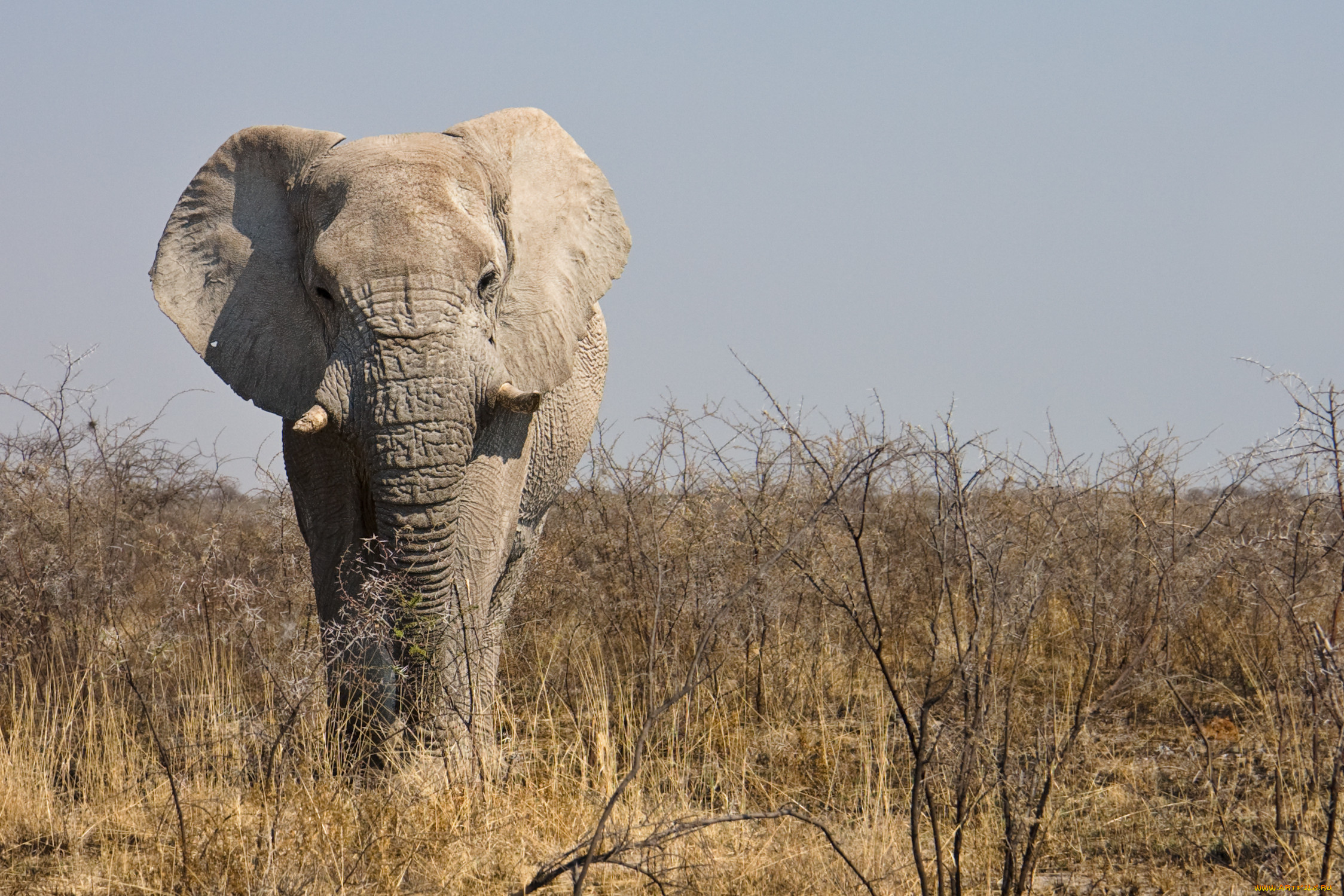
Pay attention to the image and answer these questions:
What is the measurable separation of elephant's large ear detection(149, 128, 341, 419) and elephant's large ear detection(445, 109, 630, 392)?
0.75 m

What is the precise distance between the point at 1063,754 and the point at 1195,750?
285 cm

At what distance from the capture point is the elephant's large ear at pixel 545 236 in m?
5.52

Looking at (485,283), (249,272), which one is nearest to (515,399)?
(485,283)

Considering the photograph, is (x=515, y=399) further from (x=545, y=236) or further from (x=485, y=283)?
Answer: (x=545, y=236)

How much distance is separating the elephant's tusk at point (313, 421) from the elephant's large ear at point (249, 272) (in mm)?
527

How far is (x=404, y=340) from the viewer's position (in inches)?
186

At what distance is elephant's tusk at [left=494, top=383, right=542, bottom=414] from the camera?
193 inches

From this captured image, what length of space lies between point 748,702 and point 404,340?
292 cm

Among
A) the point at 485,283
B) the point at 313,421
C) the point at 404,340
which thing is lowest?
the point at 313,421

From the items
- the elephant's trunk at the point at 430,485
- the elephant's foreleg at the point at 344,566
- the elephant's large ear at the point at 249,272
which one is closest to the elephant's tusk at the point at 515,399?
the elephant's trunk at the point at 430,485

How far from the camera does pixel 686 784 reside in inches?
217

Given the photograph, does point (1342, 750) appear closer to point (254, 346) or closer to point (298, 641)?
point (298, 641)

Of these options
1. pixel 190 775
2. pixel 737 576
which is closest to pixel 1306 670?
pixel 737 576

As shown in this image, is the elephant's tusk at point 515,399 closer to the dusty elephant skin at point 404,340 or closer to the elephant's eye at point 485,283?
the dusty elephant skin at point 404,340
